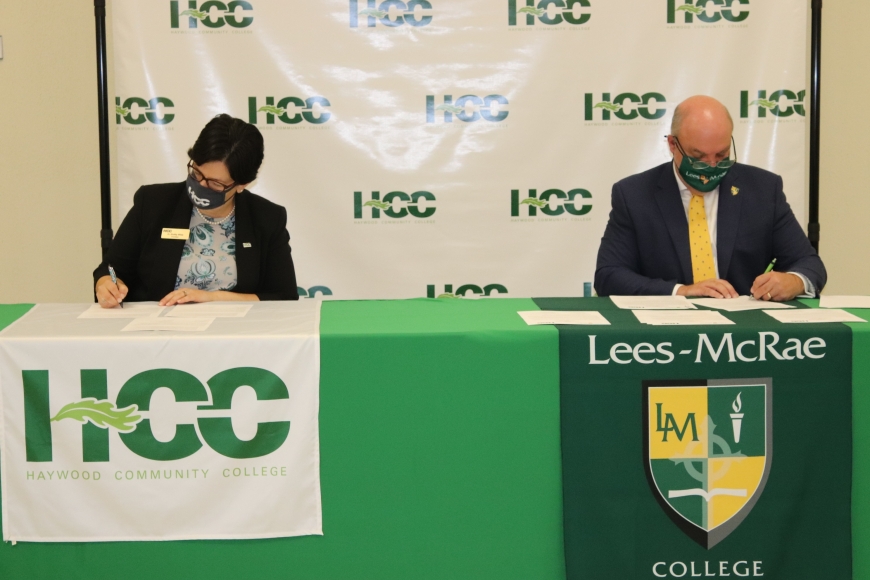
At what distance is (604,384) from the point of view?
1.86 m

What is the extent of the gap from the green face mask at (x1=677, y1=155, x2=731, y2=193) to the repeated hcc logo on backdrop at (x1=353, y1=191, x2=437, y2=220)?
1.24m

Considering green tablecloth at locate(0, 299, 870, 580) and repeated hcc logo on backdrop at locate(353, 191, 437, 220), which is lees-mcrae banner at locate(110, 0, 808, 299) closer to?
repeated hcc logo on backdrop at locate(353, 191, 437, 220)

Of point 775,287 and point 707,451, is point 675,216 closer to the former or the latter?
point 775,287

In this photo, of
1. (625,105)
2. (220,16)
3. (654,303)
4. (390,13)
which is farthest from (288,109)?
(654,303)

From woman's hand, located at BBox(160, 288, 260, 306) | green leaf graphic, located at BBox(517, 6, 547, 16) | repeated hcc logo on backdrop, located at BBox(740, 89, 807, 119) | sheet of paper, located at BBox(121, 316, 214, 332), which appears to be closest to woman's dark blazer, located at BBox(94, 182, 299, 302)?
woman's hand, located at BBox(160, 288, 260, 306)

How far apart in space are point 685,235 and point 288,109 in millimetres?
1706

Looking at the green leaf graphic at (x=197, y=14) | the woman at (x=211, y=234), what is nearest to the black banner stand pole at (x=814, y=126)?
the woman at (x=211, y=234)

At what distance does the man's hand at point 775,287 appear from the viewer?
227 centimetres

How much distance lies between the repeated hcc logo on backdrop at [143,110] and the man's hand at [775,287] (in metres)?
2.39

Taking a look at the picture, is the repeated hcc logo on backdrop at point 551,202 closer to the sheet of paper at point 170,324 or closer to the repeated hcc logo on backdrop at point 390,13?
the repeated hcc logo on backdrop at point 390,13

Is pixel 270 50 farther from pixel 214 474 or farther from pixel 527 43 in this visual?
pixel 214 474

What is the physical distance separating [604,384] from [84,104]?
2860 mm

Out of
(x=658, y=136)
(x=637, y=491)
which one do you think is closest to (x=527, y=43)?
(x=658, y=136)

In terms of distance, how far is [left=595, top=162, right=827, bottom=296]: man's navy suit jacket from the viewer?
2.71 m
